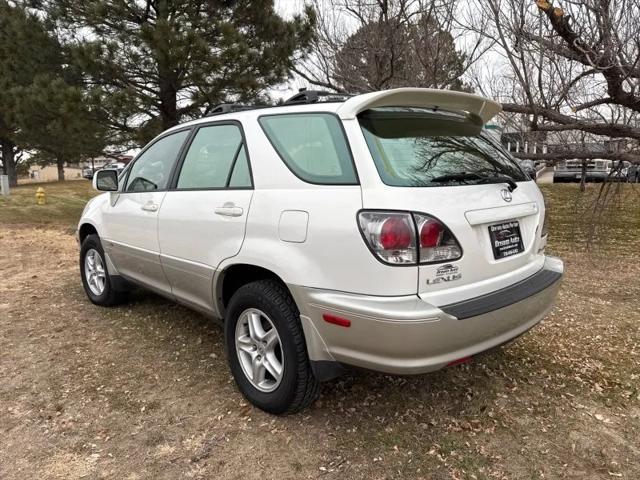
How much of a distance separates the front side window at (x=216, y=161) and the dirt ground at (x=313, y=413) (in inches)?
51.0

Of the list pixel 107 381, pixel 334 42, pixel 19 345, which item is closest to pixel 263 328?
pixel 107 381

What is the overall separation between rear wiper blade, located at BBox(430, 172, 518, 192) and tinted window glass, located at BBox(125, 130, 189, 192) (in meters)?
2.00

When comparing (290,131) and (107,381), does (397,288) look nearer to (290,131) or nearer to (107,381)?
(290,131)

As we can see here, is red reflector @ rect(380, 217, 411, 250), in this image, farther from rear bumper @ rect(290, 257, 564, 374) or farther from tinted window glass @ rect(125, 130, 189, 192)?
tinted window glass @ rect(125, 130, 189, 192)

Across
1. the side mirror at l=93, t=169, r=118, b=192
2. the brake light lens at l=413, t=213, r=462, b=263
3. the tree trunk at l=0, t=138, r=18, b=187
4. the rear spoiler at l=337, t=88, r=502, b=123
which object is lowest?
the brake light lens at l=413, t=213, r=462, b=263

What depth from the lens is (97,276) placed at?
470 centimetres

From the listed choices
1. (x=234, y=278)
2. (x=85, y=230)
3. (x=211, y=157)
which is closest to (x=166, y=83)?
(x=85, y=230)

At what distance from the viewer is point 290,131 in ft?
9.00

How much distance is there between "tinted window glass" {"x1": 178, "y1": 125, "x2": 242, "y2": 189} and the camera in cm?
304

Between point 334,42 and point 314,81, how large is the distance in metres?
1.05

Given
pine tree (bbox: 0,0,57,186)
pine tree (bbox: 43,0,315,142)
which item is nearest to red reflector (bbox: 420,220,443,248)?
pine tree (bbox: 43,0,315,142)

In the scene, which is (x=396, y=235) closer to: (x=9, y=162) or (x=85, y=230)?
(x=85, y=230)

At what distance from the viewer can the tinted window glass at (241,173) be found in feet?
9.28

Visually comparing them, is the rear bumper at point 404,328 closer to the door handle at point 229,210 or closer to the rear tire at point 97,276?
the door handle at point 229,210
